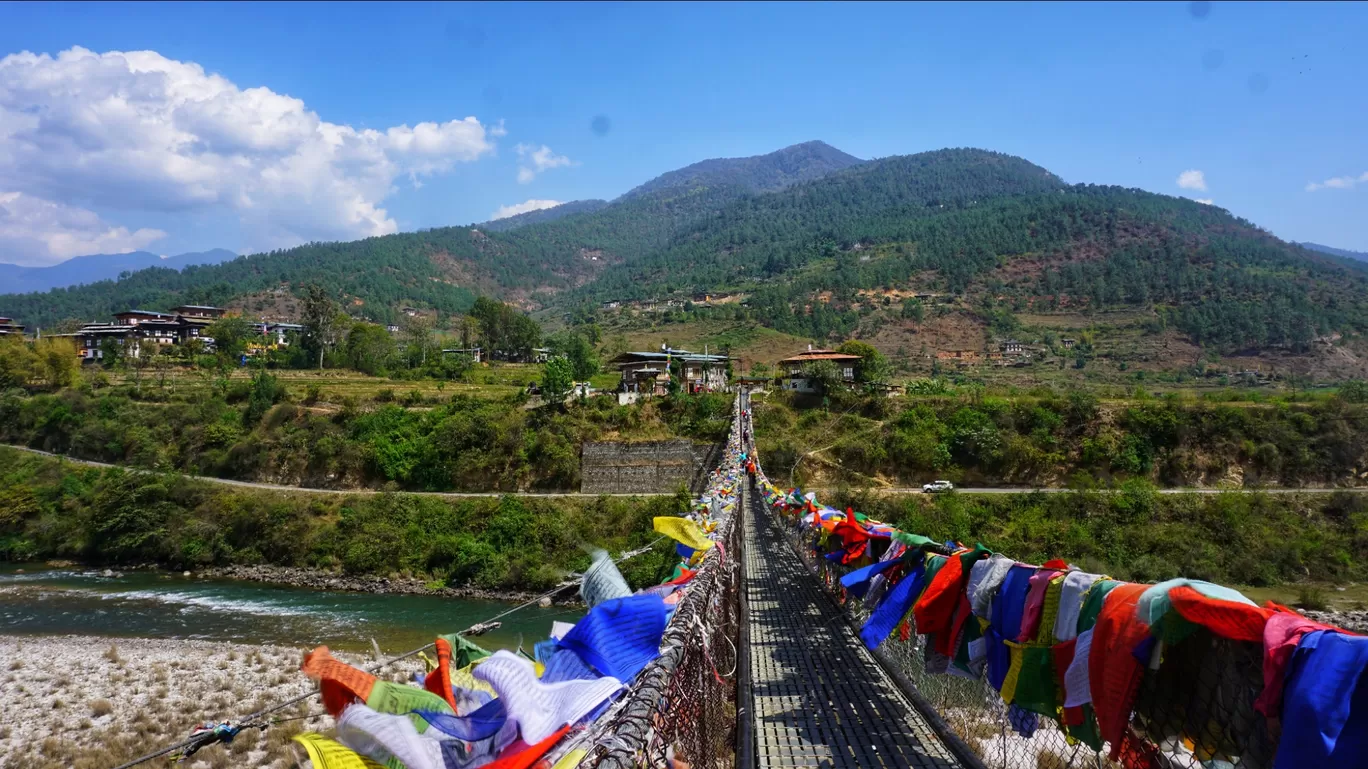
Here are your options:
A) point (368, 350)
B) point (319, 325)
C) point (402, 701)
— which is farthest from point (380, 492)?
point (402, 701)

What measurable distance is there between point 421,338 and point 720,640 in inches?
1718

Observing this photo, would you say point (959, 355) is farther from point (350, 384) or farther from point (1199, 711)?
point (1199, 711)

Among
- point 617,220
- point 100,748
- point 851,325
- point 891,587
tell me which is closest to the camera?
point 891,587

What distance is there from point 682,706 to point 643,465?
20.3m

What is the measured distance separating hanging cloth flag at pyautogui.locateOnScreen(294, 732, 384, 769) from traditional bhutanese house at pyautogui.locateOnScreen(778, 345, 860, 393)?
2591 cm


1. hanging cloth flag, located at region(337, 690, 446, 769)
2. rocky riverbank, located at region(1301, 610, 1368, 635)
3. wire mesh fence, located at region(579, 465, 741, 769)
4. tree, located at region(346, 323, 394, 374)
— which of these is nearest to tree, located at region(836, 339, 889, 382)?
rocky riverbank, located at region(1301, 610, 1368, 635)

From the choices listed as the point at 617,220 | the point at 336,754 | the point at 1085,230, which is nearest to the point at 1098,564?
the point at 336,754

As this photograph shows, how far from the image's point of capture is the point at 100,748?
28.1 feet

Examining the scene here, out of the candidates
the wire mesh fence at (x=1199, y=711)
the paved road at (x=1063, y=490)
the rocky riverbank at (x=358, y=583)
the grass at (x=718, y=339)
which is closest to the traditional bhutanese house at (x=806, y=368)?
the paved road at (x=1063, y=490)

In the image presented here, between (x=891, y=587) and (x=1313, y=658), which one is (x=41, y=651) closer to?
(x=891, y=587)

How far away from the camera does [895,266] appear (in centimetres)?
7281

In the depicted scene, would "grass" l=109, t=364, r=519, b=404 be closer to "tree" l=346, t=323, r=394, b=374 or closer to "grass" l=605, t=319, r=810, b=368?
"tree" l=346, t=323, r=394, b=374

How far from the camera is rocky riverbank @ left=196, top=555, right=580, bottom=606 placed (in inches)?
675

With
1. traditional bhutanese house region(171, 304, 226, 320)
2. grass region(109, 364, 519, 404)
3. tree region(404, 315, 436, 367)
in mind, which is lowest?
grass region(109, 364, 519, 404)
